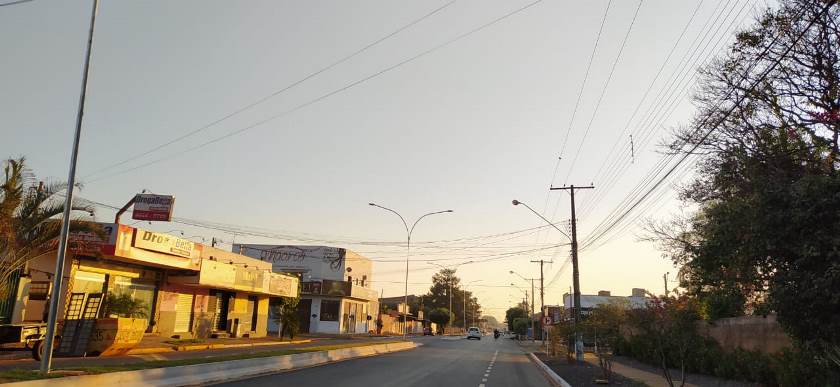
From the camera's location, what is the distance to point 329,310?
6481 cm

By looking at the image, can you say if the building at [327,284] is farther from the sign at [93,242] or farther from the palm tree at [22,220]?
the palm tree at [22,220]

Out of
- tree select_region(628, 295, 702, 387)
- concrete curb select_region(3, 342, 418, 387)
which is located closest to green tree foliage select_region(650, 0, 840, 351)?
tree select_region(628, 295, 702, 387)

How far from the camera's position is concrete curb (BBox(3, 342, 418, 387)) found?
40.8 feet

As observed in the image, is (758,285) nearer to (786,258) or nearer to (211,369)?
(786,258)

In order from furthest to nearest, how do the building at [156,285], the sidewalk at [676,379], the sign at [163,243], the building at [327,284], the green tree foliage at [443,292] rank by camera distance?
the green tree foliage at [443,292] → the building at [327,284] → the sign at [163,243] → the building at [156,285] → the sidewalk at [676,379]

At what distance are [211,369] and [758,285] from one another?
1449 cm

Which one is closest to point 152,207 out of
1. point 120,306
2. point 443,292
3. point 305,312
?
point 120,306

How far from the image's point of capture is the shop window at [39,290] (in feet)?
77.1

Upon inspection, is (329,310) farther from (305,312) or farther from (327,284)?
(327,284)

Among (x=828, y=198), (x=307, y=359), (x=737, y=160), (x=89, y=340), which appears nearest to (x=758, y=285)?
(x=828, y=198)

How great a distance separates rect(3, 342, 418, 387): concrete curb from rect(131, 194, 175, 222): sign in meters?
12.9

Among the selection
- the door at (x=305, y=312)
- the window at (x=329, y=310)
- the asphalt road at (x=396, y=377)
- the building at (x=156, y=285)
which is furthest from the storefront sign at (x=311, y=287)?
the asphalt road at (x=396, y=377)

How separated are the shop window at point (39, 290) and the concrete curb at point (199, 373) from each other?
1020cm

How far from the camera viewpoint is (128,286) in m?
28.9
